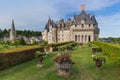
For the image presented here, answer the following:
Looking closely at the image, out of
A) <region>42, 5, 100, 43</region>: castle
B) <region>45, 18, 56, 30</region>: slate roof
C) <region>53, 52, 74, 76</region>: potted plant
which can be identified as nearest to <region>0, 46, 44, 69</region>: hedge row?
<region>53, 52, 74, 76</region>: potted plant

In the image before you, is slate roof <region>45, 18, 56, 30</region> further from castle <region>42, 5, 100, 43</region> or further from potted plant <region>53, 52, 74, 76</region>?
potted plant <region>53, 52, 74, 76</region>

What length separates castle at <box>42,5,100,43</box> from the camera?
186 feet

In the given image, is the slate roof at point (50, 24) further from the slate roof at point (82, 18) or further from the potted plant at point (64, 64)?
the potted plant at point (64, 64)

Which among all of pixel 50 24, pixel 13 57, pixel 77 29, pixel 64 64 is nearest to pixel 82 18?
pixel 77 29

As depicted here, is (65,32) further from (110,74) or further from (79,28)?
(110,74)

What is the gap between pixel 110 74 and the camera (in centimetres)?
1242

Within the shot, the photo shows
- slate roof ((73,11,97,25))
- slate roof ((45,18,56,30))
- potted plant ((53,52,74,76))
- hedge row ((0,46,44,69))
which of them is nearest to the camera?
potted plant ((53,52,74,76))

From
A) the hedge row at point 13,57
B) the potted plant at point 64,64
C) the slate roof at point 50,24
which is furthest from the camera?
the slate roof at point 50,24

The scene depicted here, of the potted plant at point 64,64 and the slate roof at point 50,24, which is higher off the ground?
the slate roof at point 50,24

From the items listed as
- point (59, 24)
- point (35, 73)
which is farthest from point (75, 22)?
point (35, 73)

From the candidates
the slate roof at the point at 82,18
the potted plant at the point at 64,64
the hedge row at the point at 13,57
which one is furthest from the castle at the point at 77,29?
the potted plant at the point at 64,64

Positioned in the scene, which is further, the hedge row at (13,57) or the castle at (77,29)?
the castle at (77,29)

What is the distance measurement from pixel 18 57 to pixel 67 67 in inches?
301

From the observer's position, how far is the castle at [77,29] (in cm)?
5675
